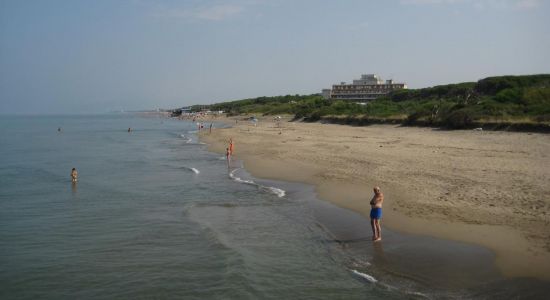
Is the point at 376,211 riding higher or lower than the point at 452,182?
higher

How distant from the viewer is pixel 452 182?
18062mm

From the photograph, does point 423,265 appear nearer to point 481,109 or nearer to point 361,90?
point 481,109

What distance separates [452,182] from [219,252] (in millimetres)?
10218

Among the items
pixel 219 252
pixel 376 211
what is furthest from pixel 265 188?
pixel 376 211

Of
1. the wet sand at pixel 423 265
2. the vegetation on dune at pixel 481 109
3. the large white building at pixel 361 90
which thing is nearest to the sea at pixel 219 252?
the wet sand at pixel 423 265

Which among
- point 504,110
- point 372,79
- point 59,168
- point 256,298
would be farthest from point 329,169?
point 372,79

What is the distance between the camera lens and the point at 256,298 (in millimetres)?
9266

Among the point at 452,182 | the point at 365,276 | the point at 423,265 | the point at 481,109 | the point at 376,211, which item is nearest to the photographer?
the point at 365,276

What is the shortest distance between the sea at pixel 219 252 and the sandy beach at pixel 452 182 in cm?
83

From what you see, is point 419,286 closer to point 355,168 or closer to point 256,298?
point 256,298

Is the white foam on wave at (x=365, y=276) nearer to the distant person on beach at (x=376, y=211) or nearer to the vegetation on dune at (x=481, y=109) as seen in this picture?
the distant person on beach at (x=376, y=211)

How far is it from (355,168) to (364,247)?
39.3 feet

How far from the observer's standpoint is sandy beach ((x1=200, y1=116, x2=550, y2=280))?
11.7 meters

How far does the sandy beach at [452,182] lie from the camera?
1169cm
